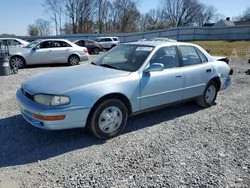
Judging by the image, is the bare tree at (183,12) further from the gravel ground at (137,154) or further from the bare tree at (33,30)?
the gravel ground at (137,154)

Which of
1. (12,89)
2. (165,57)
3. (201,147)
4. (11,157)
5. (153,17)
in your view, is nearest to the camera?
(11,157)

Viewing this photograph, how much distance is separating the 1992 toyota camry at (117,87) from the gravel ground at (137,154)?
1.23 feet

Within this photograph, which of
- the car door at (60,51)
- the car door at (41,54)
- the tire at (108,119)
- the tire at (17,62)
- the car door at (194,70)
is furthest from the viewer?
the car door at (60,51)

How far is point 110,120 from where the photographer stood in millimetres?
3652

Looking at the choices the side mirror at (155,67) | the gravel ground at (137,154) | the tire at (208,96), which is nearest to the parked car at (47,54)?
the gravel ground at (137,154)

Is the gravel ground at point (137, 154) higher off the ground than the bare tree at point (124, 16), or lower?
lower

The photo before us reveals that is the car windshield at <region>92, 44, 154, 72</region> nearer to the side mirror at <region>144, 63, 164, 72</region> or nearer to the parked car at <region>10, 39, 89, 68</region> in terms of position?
the side mirror at <region>144, 63, 164, 72</region>

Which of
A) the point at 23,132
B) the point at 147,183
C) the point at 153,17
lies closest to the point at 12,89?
the point at 23,132

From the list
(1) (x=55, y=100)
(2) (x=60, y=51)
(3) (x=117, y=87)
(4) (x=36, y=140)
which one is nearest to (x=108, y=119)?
(3) (x=117, y=87)

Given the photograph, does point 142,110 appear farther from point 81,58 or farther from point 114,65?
point 81,58

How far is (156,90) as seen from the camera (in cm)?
409

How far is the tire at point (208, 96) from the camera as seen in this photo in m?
5.16

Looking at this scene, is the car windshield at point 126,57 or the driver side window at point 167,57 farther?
the driver side window at point 167,57

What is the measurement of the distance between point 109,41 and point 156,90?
21510mm
